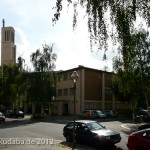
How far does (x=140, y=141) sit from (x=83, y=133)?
726cm

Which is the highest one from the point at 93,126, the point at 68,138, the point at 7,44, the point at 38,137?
the point at 7,44

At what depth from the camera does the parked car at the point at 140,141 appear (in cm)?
1423

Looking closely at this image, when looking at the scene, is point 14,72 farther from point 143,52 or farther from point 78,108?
point 143,52

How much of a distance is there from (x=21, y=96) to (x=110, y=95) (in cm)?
2186

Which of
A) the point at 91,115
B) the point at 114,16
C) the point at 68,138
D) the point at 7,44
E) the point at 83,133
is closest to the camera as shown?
the point at 114,16

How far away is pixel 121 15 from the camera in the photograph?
10055 mm

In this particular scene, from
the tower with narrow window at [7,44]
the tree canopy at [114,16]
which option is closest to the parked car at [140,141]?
the tree canopy at [114,16]

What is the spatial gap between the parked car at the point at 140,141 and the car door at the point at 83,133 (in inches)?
243

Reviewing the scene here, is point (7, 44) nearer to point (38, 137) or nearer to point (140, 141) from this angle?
point (38, 137)

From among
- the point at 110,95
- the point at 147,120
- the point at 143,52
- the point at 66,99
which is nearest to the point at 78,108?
the point at 66,99

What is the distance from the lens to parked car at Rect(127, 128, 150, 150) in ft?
46.7

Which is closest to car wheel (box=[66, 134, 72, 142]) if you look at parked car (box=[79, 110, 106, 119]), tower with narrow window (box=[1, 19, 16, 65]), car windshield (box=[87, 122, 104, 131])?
car windshield (box=[87, 122, 104, 131])

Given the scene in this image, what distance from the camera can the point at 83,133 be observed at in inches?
843

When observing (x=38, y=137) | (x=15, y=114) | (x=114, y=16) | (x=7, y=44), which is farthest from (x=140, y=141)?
(x=7, y=44)
